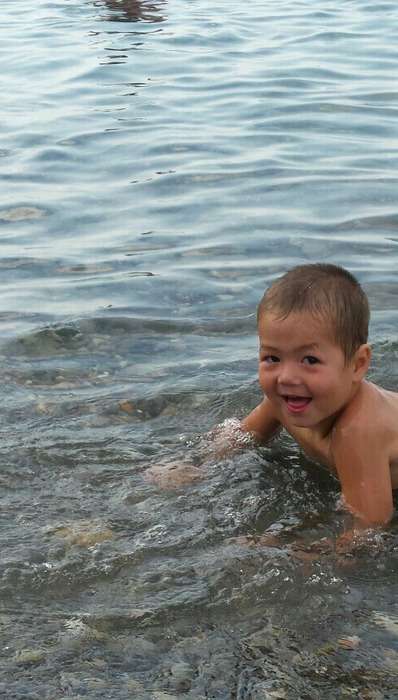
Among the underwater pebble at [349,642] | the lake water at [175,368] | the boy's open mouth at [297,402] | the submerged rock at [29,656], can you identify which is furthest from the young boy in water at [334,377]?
the submerged rock at [29,656]

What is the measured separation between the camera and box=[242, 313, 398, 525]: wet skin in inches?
163

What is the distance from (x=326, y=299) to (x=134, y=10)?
14507 millimetres

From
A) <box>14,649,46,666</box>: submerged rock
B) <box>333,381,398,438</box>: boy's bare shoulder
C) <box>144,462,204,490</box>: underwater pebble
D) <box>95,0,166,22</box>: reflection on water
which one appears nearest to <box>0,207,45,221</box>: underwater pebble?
<box>144,462,204,490</box>: underwater pebble

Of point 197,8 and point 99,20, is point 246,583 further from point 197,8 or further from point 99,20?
point 197,8

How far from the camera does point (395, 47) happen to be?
1433 cm

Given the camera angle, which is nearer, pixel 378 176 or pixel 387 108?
pixel 378 176

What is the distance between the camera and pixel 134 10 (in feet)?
58.0

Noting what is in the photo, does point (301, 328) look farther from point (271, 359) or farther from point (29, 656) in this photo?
point (29, 656)

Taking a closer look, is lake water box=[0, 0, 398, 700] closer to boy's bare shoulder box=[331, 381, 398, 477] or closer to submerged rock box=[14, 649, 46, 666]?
submerged rock box=[14, 649, 46, 666]

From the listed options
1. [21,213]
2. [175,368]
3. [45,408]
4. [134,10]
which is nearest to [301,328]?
[45,408]

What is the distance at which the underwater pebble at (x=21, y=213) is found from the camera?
849 cm

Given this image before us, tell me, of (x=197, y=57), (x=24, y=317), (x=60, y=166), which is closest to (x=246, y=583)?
(x=24, y=317)

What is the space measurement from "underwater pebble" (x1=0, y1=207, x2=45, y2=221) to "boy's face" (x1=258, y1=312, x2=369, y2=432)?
15.0ft

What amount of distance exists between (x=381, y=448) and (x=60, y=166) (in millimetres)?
6044
